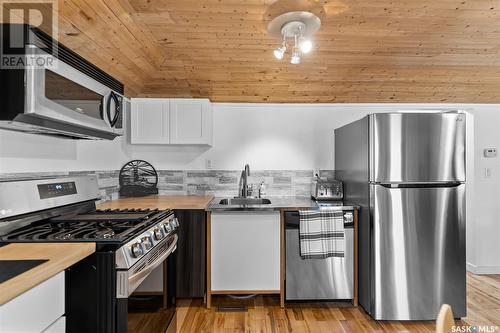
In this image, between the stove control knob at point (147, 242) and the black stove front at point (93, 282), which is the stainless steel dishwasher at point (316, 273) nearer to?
the stove control knob at point (147, 242)

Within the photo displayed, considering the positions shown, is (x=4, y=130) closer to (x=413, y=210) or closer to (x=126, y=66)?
(x=126, y=66)

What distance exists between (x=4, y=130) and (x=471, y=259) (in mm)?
4704

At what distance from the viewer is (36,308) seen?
0.99 meters

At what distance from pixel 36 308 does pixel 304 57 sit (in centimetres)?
259

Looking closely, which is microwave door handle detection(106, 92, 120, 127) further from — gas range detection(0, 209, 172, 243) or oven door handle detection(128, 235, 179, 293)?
oven door handle detection(128, 235, 179, 293)

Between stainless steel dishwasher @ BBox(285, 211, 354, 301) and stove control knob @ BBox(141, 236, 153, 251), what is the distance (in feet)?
4.66

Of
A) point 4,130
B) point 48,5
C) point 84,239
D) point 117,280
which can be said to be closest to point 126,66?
point 48,5

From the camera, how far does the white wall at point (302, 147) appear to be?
3.52 metres

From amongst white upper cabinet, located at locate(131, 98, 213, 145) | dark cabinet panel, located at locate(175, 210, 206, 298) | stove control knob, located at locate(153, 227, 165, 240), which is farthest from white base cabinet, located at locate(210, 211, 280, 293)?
white upper cabinet, located at locate(131, 98, 213, 145)

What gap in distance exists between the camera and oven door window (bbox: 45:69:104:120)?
1.38m

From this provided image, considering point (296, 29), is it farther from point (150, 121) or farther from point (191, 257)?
point (191, 257)

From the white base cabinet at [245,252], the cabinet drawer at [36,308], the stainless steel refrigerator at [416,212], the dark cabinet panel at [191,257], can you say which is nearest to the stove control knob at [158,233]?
the cabinet drawer at [36,308]

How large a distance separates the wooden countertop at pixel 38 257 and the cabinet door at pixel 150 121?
6.62 ft

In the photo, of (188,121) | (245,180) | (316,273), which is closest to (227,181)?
(245,180)
